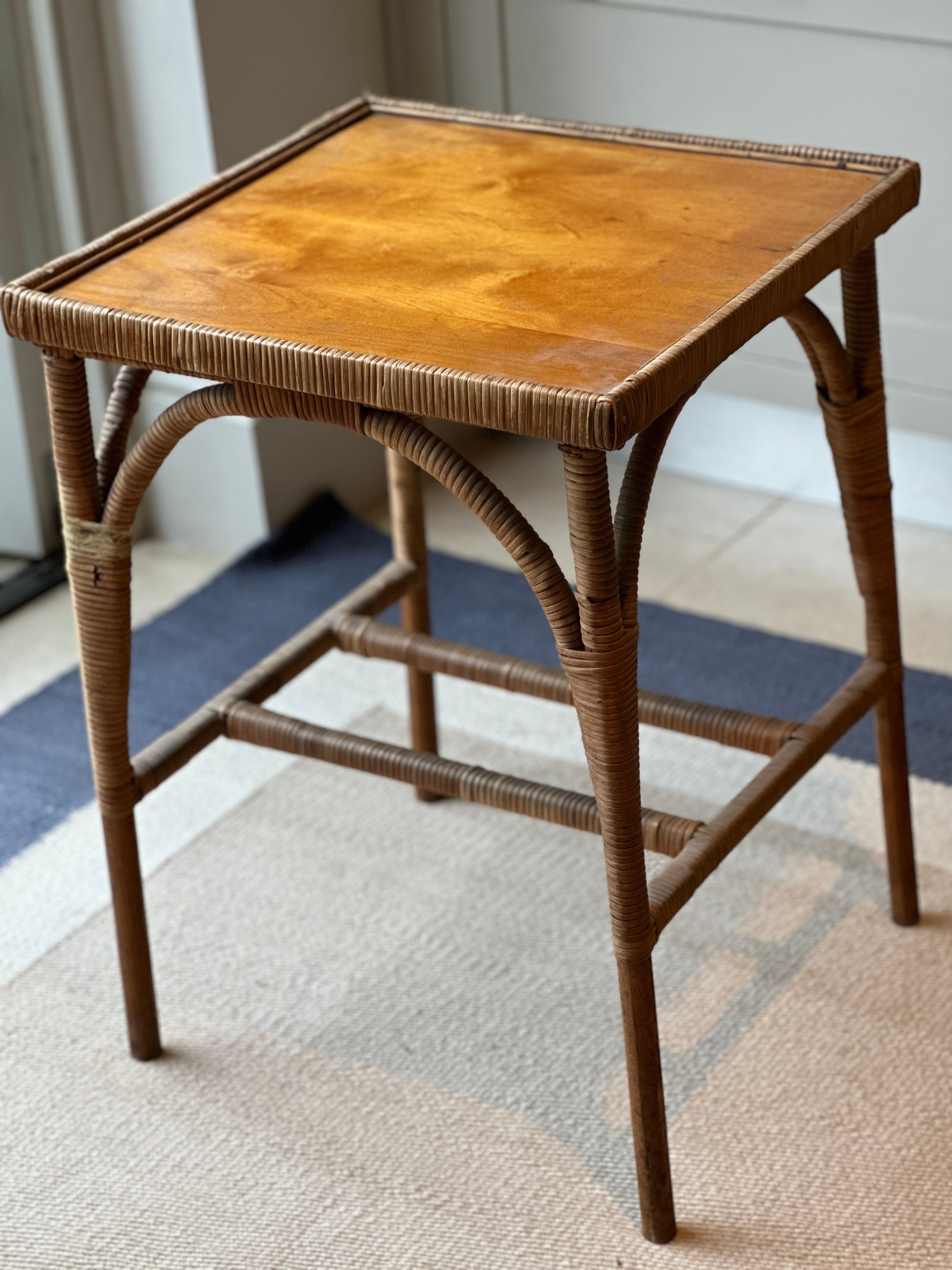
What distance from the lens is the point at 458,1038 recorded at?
1.29 m

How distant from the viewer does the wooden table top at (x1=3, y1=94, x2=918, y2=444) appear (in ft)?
2.98

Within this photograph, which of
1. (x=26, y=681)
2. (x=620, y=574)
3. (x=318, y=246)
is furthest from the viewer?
(x=26, y=681)

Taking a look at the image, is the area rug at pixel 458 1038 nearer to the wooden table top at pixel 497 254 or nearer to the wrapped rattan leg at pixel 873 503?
the wrapped rattan leg at pixel 873 503

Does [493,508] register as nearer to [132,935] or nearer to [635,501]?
[635,501]

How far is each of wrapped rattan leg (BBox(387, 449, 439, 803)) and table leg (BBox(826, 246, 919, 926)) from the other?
0.38 m

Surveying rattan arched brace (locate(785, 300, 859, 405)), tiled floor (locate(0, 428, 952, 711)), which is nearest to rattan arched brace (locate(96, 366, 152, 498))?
rattan arched brace (locate(785, 300, 859, 405))

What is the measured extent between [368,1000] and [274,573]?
79cm

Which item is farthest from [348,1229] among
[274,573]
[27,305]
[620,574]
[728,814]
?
[274,573]

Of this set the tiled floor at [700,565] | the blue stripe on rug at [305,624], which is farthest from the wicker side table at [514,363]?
the tiled floor at [700,565]

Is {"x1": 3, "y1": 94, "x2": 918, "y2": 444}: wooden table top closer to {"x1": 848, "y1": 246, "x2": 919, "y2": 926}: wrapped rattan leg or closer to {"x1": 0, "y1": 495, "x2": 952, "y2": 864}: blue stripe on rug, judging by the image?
{"x1": 848, "y1": 246, "x2": 919, "y2": 926}: wrapped rattan leg

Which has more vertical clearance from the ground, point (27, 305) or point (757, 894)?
point (27, 305)

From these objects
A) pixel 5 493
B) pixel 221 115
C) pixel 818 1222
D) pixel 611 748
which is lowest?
pixel 818 1222

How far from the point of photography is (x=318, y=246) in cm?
106

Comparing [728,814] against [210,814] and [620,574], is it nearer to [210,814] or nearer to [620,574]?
[620,574]
